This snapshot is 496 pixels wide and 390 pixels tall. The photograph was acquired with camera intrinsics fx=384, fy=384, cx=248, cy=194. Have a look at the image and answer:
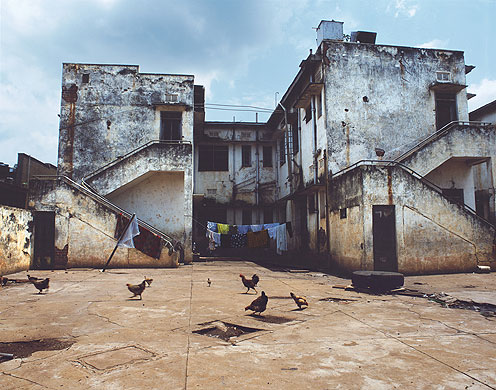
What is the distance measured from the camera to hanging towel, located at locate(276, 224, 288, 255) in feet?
66.9

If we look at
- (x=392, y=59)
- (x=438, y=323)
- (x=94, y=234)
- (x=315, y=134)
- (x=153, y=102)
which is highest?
(x=392, y=59)

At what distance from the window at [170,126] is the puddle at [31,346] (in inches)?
635

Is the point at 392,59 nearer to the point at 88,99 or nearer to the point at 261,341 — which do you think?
the point at 88,99

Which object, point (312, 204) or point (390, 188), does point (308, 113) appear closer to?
point (312, 204)

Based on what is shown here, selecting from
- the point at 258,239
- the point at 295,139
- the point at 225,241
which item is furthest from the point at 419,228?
the point at 225,241

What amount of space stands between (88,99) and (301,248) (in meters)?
13.4

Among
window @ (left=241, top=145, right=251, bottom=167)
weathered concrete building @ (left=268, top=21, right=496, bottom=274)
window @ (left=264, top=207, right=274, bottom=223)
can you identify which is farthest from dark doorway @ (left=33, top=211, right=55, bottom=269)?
window @ (left=264, top=207, right=274, bottom=223)

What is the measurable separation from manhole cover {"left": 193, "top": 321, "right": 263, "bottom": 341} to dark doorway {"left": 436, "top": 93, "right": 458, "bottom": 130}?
16.3 m

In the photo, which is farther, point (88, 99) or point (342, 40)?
point (88, 99)

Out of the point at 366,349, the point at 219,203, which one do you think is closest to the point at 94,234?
the point at 219,203

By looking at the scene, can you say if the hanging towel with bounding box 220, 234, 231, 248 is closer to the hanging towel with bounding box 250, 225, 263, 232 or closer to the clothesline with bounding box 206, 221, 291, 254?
the clothesline with bounding box 206, 221, 291, 254

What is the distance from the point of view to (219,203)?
24.6 meters

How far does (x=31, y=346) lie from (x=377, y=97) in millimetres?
16487

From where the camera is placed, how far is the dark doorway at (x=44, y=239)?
14742 millimetres
